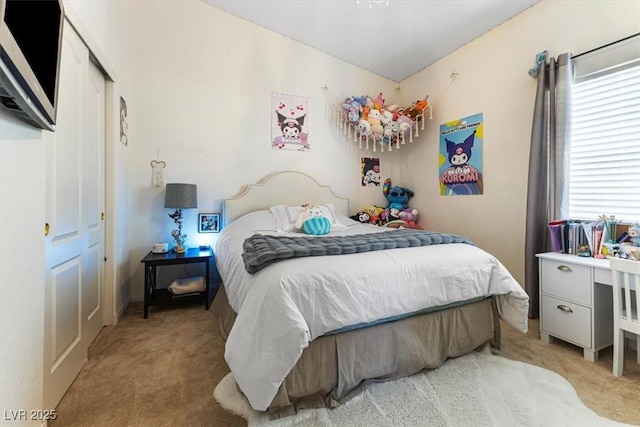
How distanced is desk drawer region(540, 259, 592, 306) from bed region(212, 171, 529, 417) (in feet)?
1.26

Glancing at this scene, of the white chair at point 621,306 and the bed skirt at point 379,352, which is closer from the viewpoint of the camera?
the bed skirt at point 379,352

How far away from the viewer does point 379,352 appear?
56.9 inches

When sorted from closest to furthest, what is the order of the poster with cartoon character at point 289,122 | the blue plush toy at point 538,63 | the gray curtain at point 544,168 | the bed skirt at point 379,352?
1. the bed skirt at point 379,352
2. the gray curtain at point 544,168
3. the blue plush toy at point 538,63
4. the poster with cartoon character at point 289,122

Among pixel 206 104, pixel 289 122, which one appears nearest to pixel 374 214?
pixel 289 122

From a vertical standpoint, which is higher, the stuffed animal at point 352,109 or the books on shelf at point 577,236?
the stuffed animal at point 352,109

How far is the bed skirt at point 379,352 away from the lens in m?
1.29

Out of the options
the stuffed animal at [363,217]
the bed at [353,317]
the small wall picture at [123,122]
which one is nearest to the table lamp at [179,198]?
the small wall picture at [123,122]

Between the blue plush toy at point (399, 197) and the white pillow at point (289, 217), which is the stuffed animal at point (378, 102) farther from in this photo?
the white pillow at point (289, 217)

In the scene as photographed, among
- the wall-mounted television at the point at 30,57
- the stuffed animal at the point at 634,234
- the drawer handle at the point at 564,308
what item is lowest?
the drawer handle at the point at 564,308

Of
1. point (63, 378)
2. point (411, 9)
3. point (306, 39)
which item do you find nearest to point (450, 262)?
point (63, 378)

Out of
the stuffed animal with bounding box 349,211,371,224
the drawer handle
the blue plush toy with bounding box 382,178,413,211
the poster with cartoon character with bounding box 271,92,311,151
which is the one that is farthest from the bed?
the blue plush toy with bounding box 382,178,413,211

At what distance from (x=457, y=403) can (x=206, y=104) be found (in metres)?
3.29

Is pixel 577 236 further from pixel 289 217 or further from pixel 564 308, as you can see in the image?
pixel 289 217

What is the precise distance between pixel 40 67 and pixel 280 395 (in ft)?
4.97
